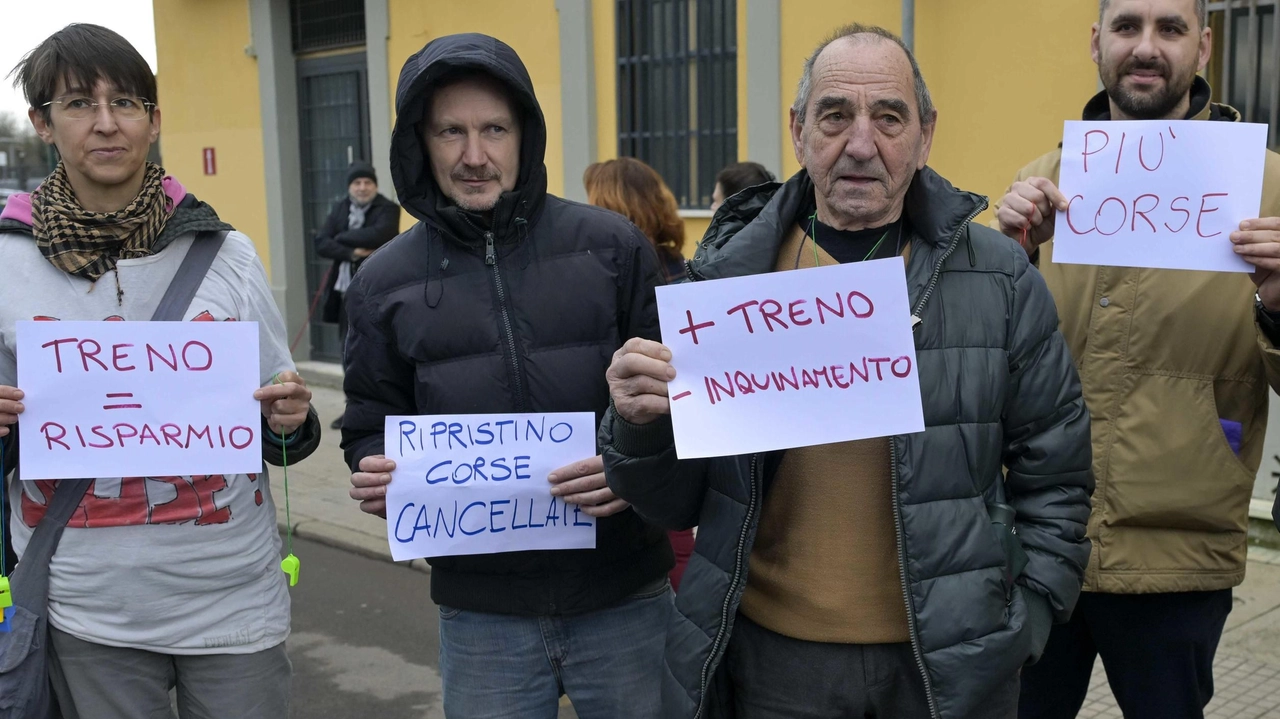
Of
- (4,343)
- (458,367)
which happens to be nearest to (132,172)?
(4,343)

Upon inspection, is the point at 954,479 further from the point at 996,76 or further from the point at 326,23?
the point at 326,23

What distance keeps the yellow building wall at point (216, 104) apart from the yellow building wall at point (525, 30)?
2.63m

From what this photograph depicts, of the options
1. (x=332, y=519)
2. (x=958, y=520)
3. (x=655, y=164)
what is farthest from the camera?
(x=655, y=164)

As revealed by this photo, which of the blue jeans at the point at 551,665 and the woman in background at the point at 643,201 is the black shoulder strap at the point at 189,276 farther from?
the woman in background at the point at 643,201

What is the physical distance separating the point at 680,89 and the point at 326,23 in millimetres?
4722

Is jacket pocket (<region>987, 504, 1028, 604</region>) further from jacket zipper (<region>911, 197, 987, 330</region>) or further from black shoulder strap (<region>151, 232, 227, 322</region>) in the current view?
black shoulder strap (<region>151, 232, 227, 322</region>)

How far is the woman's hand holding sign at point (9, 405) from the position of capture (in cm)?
247

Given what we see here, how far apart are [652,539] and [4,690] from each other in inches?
51.5

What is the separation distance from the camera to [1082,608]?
2.85m

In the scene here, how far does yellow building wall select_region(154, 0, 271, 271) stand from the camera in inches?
482

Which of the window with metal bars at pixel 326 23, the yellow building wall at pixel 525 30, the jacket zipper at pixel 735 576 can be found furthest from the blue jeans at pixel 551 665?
the window with metal bars at pixel 326 23

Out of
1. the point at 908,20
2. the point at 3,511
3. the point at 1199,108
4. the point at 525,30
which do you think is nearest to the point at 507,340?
the point at 3,511

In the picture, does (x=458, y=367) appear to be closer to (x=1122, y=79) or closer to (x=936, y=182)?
(x=936, y=182)

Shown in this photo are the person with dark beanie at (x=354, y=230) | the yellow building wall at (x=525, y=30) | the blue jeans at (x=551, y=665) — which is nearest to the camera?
the blue jeans at (x=551, y=665)
